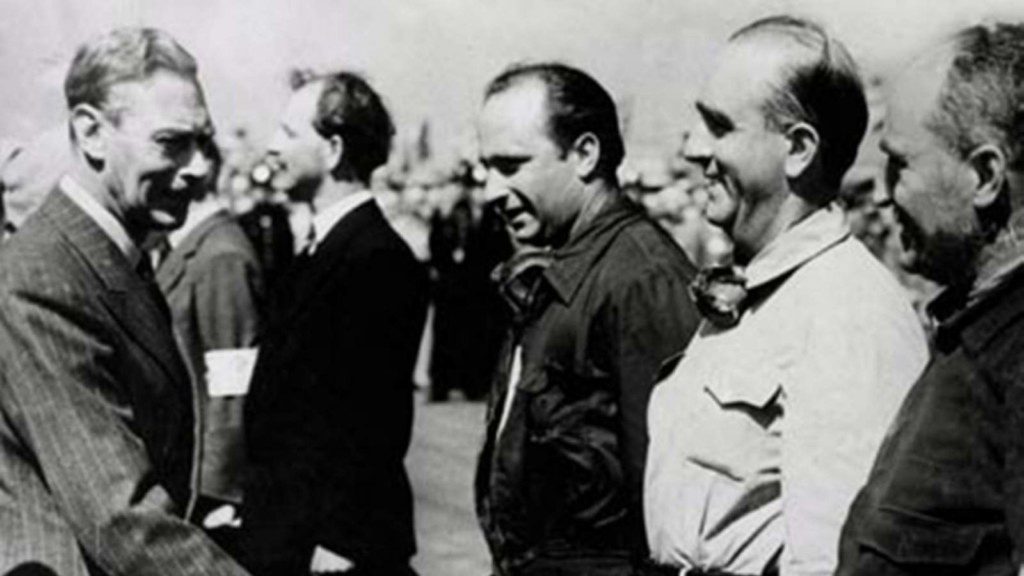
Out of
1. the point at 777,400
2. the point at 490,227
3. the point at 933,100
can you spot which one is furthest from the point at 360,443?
the point at 490,227

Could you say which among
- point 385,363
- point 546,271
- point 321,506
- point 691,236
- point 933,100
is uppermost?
point 933,100

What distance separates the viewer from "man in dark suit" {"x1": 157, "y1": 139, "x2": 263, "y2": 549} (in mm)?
4406

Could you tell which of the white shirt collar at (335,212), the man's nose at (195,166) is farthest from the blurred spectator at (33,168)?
the man's nose at (195,166)

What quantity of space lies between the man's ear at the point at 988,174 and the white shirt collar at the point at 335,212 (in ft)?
7.17

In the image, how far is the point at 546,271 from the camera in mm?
3160

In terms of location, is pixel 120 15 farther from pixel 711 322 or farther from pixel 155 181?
pixel 711 322

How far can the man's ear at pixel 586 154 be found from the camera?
3.30 metres

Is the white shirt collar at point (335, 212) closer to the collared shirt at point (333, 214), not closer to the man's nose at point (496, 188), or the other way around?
the collared shirt at point (333, 214)

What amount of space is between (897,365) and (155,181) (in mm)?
1170

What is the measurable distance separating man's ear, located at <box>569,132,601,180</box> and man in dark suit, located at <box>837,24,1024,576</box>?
1.16m

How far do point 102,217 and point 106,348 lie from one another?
25cm

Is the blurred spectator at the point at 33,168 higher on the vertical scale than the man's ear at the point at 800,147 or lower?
lower

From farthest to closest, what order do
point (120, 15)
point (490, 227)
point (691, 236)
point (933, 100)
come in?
point (691, 236)
point (490, 227)
point (120, 15)
point (933, 100)

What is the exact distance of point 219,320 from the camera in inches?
180
